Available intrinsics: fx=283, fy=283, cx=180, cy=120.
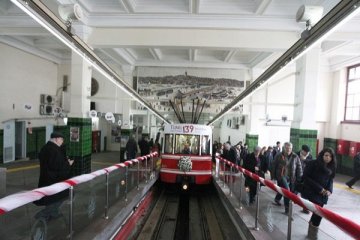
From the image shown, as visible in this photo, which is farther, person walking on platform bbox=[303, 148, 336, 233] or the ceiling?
the ceiling

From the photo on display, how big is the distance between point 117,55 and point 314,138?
1050 centimetres

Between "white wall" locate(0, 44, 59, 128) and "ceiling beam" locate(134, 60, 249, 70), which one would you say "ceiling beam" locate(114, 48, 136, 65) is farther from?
"white wall" locate(0, 44, 59, 128)

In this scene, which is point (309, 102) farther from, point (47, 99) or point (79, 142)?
point (47, 99)

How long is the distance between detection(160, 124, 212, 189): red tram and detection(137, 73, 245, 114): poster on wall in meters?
6.40

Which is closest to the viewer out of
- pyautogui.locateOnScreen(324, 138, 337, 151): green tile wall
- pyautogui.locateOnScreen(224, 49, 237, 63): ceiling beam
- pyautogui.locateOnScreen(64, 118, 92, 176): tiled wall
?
pyautogui.locateOnScreen(64, 118, 92, 176): tiled wall

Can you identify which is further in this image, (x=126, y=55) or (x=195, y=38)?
(x=126, y=55)

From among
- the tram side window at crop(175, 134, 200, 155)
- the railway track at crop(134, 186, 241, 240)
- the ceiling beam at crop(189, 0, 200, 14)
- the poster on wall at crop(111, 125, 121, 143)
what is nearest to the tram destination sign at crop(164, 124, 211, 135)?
the tram side window at crop(175, 134, 200, 155)

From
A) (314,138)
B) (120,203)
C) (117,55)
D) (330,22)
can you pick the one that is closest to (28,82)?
(117,55)

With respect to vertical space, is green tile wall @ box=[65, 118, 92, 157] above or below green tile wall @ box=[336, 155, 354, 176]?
above

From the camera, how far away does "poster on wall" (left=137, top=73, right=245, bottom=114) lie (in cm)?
1639

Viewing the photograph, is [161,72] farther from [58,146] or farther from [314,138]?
[58,146]

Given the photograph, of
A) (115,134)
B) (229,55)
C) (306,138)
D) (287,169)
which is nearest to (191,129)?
(306,138)

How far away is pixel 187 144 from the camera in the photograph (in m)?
10.0

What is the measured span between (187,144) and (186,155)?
1.37 feet
